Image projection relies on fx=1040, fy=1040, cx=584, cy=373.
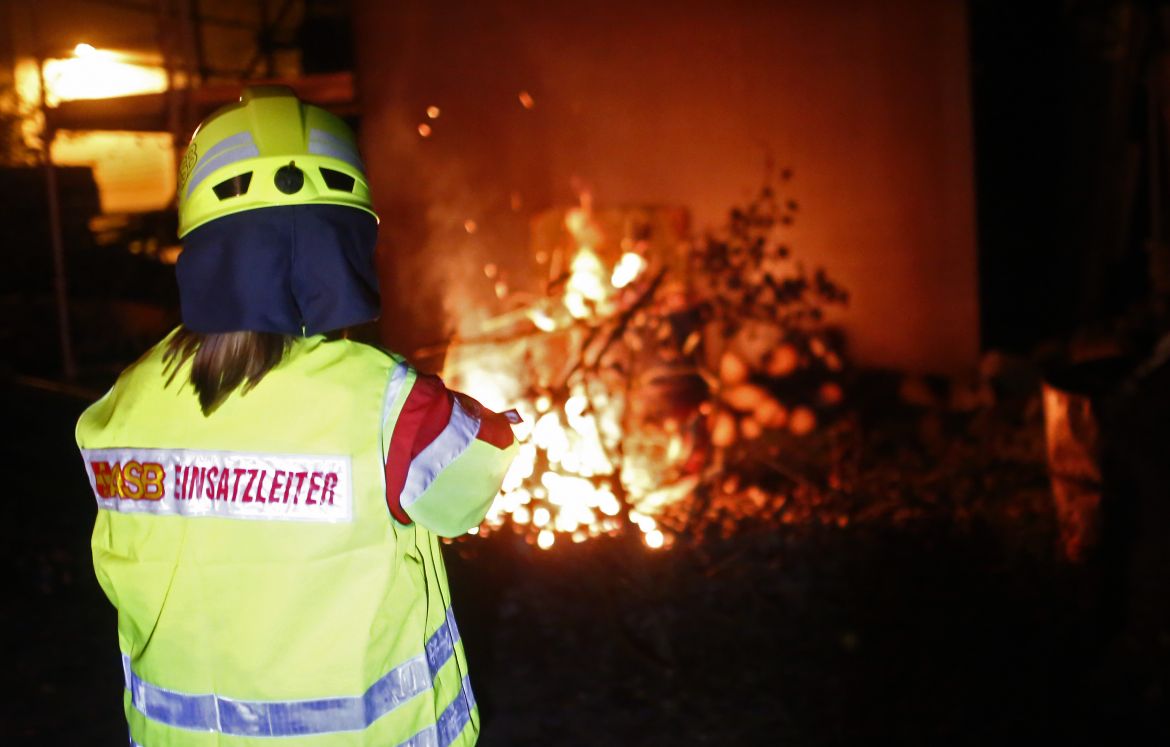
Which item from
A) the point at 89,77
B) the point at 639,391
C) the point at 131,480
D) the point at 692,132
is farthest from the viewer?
the point at 89,77

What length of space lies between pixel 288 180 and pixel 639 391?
11.2 feet

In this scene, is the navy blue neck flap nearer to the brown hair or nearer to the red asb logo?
the brown hair

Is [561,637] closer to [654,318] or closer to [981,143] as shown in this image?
[654,318]

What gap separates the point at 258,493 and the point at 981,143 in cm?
939

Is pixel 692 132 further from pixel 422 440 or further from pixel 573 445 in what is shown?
pixel 422 440

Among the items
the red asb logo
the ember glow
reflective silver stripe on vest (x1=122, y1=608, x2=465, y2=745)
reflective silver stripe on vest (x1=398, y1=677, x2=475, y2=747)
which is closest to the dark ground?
the ember glow

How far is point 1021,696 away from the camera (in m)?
3.98

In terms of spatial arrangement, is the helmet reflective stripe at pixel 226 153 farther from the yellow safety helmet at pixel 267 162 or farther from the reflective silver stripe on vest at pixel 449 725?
the reflective silver stripe on vest at pixel 449 725

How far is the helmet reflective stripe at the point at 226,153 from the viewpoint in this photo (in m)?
2.04

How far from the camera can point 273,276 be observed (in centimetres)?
197

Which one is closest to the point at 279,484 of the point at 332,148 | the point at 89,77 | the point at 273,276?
the point at 273,276

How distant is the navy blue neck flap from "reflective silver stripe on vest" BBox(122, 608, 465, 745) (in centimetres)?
68

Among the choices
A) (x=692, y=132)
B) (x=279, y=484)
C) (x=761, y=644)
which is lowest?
(x=761, y=644)

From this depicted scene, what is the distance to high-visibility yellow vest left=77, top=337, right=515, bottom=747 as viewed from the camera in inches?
74.9
